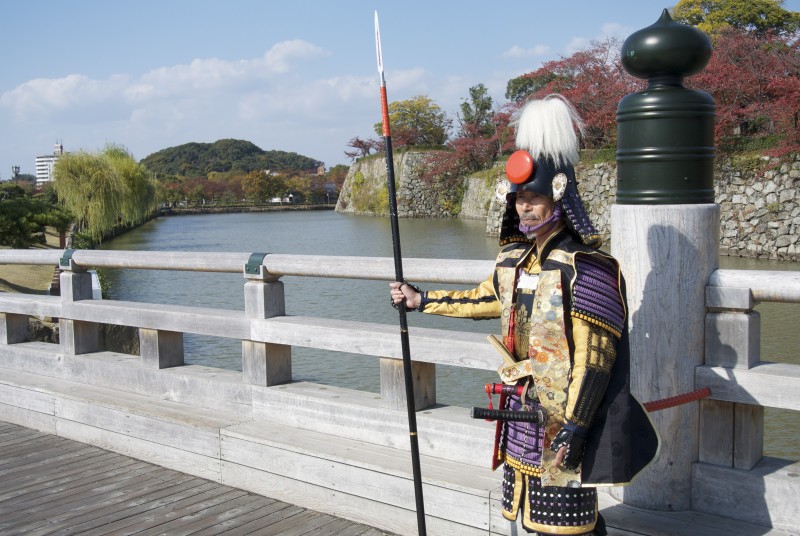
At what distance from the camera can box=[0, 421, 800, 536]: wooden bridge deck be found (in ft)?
11.4

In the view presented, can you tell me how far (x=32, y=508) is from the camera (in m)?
3.77

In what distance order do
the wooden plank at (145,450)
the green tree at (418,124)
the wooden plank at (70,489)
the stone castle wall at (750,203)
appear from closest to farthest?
the wooden plank at (70,489)
the wooden plank at (145,450)
the stone castle wall at (750,203)
the green tree at (418,124)

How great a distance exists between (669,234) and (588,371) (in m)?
0.78

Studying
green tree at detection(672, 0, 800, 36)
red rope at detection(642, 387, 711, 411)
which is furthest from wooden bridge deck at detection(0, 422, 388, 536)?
green tree at detection(672, 0, 800, 36)

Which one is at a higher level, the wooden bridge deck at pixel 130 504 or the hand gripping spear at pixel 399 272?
the hand gripping spear at pixel 399 272

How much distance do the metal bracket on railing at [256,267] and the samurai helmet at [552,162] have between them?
77.9 inches

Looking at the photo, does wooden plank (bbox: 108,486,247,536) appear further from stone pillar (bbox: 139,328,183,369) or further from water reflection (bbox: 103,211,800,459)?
water reflection (bbox: 103,211,800,459)

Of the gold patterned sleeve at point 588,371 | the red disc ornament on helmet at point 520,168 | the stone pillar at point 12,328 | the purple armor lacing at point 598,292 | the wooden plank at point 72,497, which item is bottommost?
the wooden plank at point 72,497

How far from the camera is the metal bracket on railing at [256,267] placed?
397 centimetres

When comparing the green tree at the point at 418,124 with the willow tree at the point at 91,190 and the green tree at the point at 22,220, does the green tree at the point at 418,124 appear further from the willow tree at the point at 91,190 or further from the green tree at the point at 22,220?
the green tree at the point at 22,220

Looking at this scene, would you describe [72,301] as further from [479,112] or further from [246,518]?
[479,112]

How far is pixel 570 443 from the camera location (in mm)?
2111

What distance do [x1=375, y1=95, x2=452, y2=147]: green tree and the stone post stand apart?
4815 cm

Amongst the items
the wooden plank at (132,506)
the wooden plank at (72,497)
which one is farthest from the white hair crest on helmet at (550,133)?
the wooden plank at (72,497)
